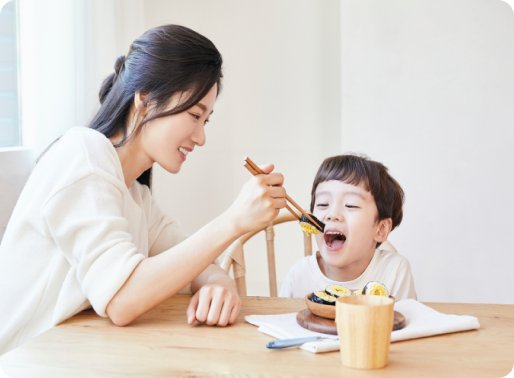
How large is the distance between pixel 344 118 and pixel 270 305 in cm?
149

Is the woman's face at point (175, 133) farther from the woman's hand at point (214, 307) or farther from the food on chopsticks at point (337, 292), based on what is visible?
the food on chopsticks at point (337, 292)

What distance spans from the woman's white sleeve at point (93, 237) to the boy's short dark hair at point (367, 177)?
72 cm

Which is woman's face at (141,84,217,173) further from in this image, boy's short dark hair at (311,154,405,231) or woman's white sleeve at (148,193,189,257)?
boy's short dark hair at (311,154,405,231)

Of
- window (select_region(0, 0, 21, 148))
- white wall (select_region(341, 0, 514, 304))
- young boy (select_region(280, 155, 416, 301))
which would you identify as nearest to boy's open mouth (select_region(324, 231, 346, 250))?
young boy (select_region(280, 155, 416, 301))

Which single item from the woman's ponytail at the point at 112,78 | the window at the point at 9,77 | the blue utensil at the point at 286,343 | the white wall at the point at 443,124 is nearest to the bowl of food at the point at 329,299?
the blue utensil at the point at 286,343

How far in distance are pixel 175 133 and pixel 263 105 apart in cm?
167

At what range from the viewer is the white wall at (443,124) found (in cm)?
227

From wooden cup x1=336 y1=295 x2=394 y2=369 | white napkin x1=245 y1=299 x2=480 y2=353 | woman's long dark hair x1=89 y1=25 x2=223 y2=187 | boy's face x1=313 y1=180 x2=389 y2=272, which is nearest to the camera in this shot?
wooden cup x1=336 y1=295 x2=394 y2=369

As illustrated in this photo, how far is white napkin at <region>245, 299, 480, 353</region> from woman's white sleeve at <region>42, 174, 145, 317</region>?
264mm

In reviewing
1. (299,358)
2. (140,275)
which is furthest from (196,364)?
(140,275)

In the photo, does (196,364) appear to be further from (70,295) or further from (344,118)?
(344,118)

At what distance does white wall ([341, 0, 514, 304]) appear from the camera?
2.27 meters

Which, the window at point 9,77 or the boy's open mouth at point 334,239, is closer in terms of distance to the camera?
the boy's open mouth at point 334,239

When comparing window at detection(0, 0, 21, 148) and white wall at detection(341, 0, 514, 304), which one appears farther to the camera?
white wall at detection(341, 0, 514, 304)
